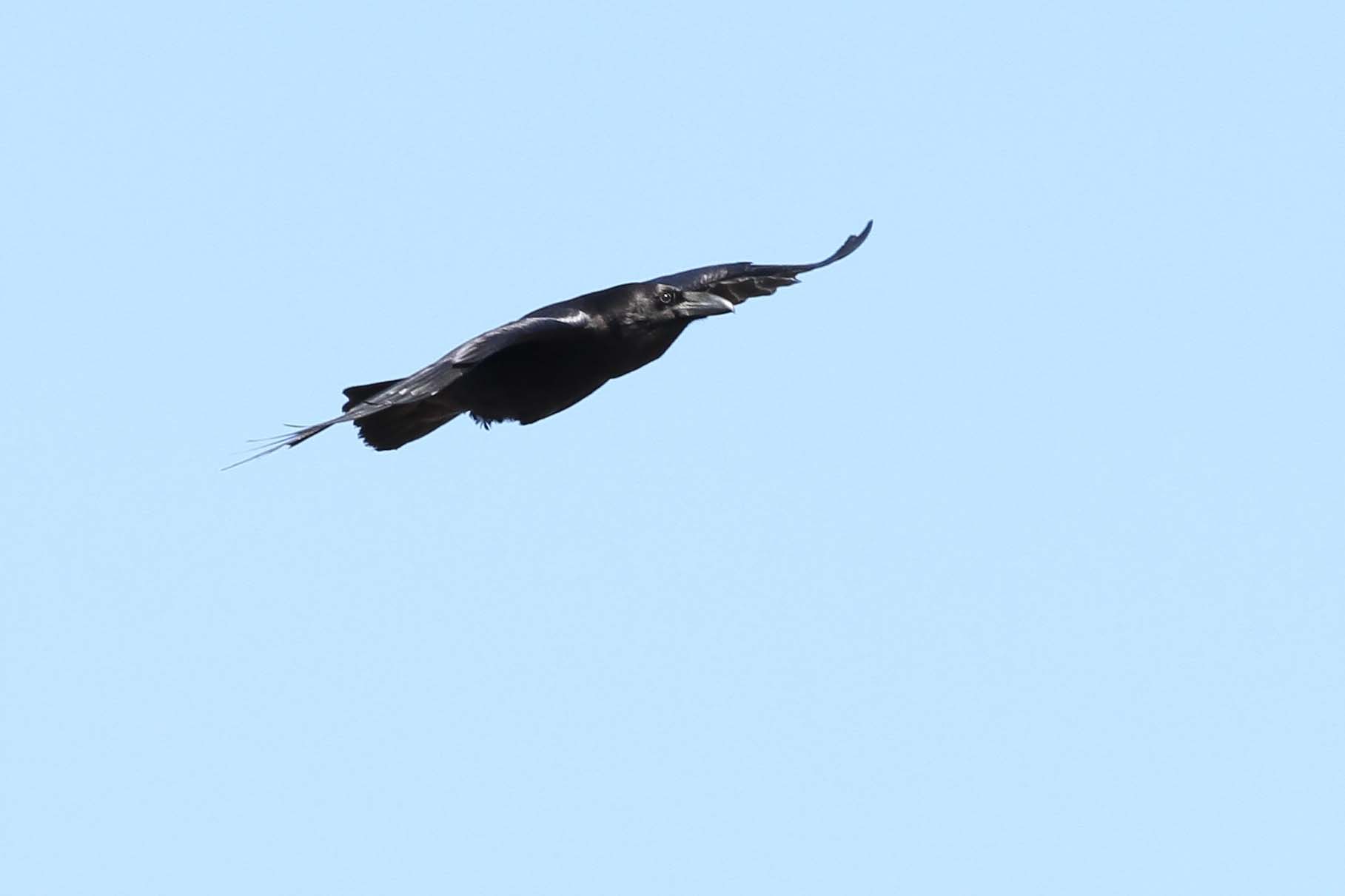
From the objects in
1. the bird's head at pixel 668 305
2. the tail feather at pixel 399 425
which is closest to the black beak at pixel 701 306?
the bird's head at pixel 668 305

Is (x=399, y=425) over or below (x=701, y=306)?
below

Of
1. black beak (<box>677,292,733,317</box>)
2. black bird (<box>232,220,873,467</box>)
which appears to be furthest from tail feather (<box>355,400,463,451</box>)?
black beak (<box>677,292,733,317</box>)

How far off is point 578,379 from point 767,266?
250 centimetres

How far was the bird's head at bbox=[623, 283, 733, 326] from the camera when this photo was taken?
52.1ft

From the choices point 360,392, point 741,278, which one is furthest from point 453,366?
point 741,278

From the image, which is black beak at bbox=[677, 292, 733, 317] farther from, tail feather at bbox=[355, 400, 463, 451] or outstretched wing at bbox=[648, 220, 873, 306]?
tail feather at bbox=[355, 400, 463, 451]

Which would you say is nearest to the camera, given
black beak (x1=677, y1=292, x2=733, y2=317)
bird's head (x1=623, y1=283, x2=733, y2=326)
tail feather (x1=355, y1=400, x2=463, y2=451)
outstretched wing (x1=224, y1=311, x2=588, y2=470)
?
outstretched wing (x1=224, y1=311, x2=588, y2=470)

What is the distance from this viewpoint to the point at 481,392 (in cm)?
1548

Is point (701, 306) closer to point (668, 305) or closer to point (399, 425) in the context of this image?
point (668, 305)

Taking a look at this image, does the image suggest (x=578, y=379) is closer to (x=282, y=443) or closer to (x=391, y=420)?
(x=391, y=420)

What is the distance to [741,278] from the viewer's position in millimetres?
17328

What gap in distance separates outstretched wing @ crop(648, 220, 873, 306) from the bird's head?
0.26 meters

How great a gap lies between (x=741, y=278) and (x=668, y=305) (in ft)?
4.72

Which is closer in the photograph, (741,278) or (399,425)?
(399,425)
